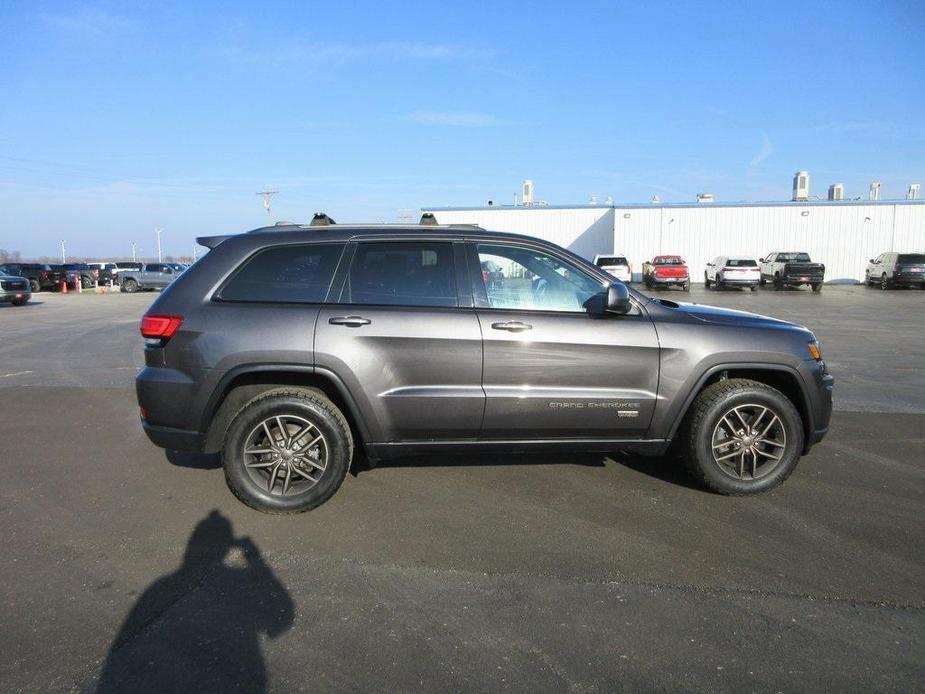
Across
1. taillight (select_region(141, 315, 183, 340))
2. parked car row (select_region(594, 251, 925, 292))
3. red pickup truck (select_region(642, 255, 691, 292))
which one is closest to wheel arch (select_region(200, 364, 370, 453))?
taillight (select_region(141, 315, 183, 340))

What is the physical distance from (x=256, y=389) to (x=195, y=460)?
150 cm

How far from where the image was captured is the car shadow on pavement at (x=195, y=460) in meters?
5.39

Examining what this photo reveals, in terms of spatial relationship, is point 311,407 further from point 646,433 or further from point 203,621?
point 646,433

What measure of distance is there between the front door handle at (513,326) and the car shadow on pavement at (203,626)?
1991 millimetres

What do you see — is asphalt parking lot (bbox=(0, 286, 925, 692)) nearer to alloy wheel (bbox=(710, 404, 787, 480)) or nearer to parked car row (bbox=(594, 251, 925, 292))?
alloy wheel (bbox=(710, 404, 787, 480))

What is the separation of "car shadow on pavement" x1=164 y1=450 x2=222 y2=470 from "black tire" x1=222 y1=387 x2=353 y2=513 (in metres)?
1.05

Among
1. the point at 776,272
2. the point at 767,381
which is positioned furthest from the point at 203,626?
the point at 776,272

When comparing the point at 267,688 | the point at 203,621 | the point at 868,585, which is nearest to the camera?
the point at 267,688

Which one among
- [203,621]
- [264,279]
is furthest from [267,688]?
[264,279]

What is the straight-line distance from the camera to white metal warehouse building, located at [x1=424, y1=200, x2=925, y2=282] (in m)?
40.4

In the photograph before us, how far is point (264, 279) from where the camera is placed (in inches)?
176

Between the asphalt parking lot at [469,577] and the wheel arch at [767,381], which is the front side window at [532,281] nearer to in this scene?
the wheel arch at [767,381]

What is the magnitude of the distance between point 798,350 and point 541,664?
3.03 meters

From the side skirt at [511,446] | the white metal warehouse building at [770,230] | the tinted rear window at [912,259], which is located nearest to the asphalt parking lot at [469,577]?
the side skirt at [511,446]
